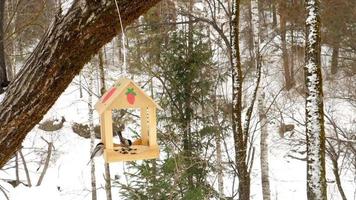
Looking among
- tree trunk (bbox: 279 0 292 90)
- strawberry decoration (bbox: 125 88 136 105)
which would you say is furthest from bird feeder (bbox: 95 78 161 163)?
tree trunk (bbox: 279 0 292 90)

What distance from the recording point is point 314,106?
5.48m

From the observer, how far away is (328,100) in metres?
14.2

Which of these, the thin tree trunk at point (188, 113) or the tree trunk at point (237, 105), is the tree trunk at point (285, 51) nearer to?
the thin tree trunk at point (188, 113)

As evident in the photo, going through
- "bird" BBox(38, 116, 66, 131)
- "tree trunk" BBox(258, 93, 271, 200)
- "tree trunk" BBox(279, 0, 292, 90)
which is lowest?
"tree trunk" BBox(258, 93, 271, 200)

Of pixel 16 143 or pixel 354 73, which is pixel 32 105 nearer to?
pixel 16 143

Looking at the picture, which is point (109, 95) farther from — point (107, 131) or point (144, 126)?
point (144, 126)

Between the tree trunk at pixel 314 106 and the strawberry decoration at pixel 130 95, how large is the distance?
3.57 meters

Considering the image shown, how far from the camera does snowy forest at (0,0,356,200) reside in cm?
188

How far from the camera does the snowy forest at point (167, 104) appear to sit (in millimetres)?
1882

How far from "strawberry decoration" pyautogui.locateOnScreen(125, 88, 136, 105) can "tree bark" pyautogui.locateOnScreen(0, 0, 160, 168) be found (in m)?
0.57

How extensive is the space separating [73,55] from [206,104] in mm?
6392

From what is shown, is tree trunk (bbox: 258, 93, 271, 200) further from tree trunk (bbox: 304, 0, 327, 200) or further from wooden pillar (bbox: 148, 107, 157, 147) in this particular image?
wooden pillar (bbox: 148, 107, 157, 147)

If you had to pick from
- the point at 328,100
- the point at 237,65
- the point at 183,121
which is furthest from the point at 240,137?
the point at 328,100

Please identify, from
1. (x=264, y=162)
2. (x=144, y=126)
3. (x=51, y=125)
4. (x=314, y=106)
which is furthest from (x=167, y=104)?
(x=51, y=125)
